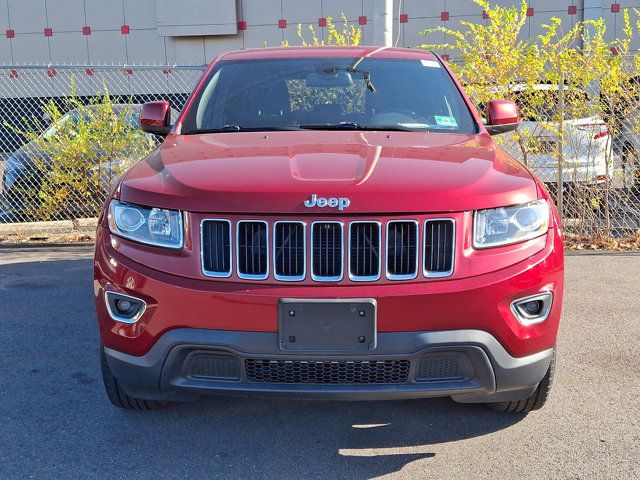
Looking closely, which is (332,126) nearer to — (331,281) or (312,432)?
(331,281)

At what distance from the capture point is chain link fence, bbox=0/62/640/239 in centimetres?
725

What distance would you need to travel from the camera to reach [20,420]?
3.48 meters

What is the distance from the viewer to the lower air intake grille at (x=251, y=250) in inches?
110

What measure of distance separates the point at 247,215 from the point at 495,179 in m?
1.04

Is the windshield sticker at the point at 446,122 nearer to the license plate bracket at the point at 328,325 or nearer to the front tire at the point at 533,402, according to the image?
the front tire at the point at 533,402

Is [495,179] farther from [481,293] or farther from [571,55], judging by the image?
[571,55]

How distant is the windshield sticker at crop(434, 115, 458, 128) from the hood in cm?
44

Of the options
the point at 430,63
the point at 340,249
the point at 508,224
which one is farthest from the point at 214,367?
the point at 430,63

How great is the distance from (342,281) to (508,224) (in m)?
0.73

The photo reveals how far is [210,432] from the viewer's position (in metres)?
3.34

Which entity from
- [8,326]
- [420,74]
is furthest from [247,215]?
[8,326]

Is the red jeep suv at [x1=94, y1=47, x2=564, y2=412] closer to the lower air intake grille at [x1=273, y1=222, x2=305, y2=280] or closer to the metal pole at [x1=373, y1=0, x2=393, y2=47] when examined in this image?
the lower air intake grille at [x1=273, y1=222, x2=305, y2=280]

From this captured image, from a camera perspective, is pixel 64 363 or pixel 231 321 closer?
pixel 231 321

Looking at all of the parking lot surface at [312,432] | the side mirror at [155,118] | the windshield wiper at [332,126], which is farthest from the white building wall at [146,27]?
the parking lot surface at [312,432]
